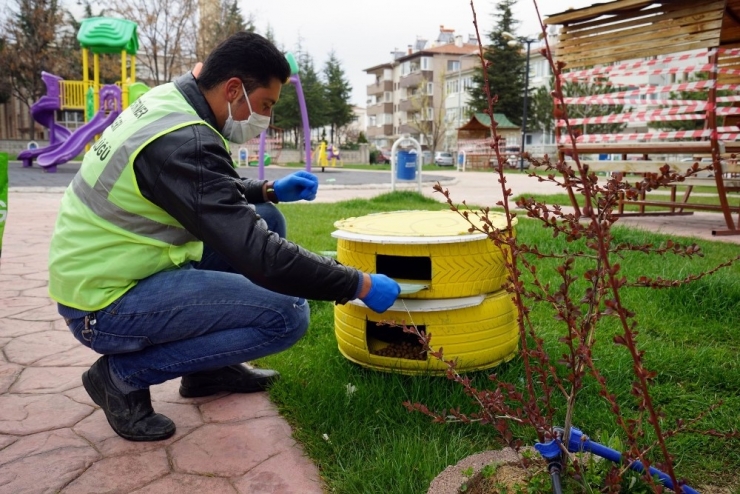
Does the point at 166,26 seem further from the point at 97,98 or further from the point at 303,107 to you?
the point at 303,107

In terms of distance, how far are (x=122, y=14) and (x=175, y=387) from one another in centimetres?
2667

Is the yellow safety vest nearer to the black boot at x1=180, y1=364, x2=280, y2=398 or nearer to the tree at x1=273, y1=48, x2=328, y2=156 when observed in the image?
the black boot at x1=180, y1=364, x2=280, y2=398

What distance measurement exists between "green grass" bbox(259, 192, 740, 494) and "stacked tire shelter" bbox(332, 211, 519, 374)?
3.8 inches

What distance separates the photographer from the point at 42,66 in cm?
3316

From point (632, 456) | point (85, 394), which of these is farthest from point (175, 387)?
point (632, 456)

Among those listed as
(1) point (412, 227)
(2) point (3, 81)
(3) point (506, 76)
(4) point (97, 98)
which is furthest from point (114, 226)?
(3) point (506, 76)

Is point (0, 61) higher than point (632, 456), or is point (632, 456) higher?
point (0, 61)

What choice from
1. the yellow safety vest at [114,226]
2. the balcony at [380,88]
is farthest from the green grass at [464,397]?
the balcony at [380,88]

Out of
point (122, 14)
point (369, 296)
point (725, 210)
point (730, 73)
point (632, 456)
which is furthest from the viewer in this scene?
point (122, 14)

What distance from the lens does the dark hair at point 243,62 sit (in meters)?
2.14

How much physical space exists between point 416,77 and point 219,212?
64.7m

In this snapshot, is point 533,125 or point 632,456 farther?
point 533,125

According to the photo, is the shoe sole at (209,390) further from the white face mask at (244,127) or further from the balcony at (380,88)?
the balcony at (380,88)

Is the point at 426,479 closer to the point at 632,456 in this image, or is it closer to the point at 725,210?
the point at 632,456
